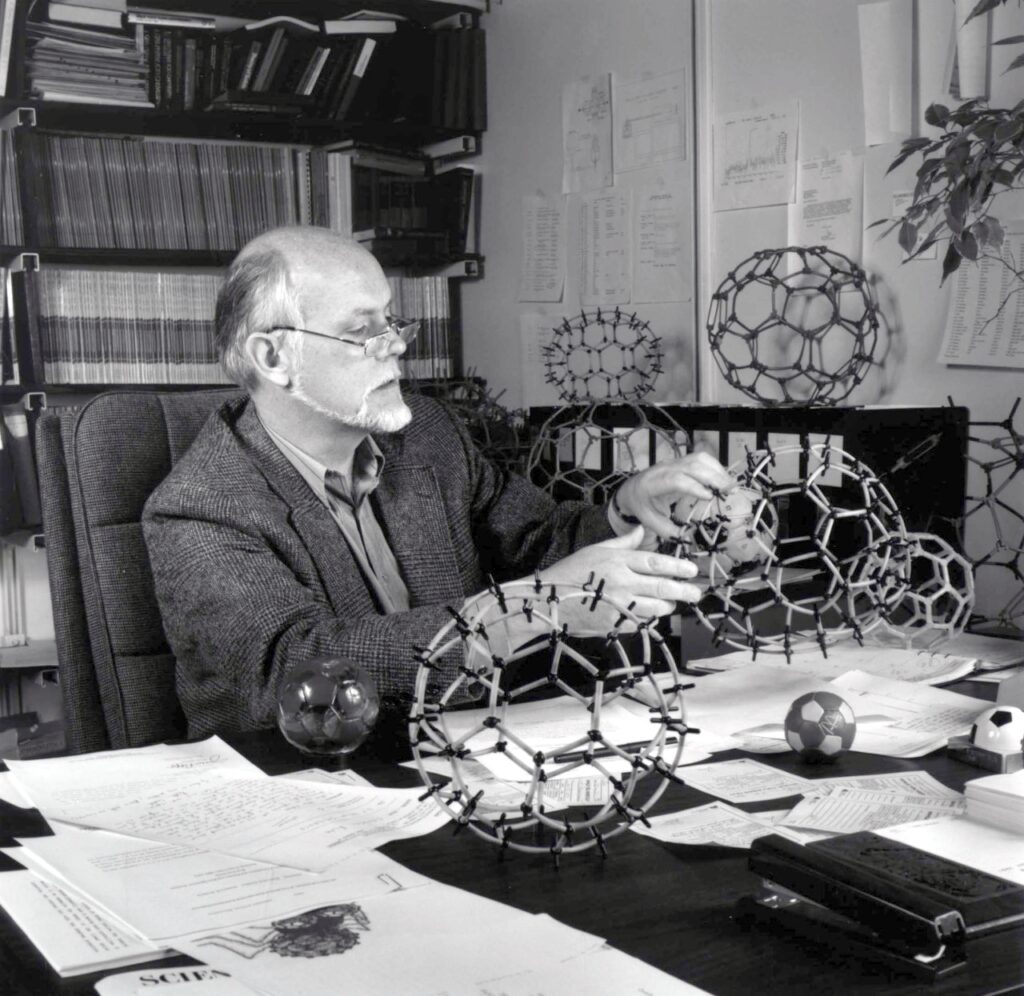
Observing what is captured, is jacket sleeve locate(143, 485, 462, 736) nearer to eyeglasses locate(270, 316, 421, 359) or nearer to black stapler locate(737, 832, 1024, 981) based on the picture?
eyeglasses locate(270, 316, 421, 359)

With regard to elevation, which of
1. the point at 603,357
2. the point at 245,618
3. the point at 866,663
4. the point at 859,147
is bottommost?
the point at 866,663

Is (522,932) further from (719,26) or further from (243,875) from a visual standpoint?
(719,26)

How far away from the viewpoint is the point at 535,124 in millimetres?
3256

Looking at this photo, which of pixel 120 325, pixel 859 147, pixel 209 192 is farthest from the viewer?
pixel 209 192

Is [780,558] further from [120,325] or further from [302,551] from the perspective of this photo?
[120,325]

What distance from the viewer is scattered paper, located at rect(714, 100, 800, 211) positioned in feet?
8.15

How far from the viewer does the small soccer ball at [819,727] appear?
1155 mm

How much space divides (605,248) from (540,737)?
198cm

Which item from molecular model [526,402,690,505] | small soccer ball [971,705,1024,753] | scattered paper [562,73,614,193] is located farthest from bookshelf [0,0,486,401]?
small soccer ball [971,705,1024,753]

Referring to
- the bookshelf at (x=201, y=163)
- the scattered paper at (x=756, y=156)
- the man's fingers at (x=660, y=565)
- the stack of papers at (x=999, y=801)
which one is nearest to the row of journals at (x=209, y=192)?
the bookshelf at (x=201, y=163)

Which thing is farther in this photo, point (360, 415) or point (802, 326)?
point (802, 326)

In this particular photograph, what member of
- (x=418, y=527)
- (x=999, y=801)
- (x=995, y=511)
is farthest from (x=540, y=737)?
(x=995, y=511)

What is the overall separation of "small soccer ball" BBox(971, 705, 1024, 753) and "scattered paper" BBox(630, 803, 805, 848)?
0.89 feet

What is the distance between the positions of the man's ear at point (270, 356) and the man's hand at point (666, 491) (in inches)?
19.1
